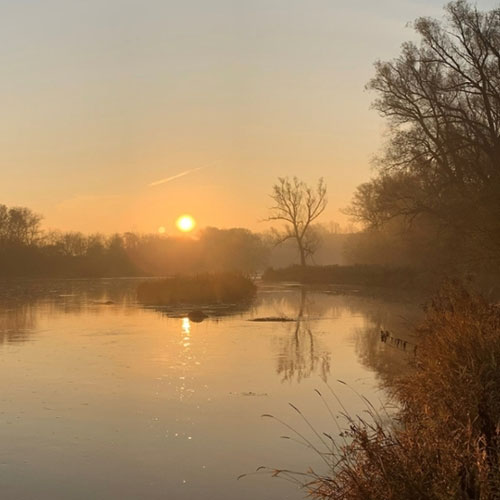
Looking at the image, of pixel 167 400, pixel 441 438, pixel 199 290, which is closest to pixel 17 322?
pixel 167 400

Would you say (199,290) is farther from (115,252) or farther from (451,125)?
(115,252)

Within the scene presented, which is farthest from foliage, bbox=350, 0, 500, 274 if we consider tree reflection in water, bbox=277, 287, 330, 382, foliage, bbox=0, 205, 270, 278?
foliage, bbox=0, 205, 270, 278

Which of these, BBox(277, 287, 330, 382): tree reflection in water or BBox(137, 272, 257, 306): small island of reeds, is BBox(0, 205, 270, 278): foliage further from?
BBox(277, 287, 330, 382): tree reflection in water

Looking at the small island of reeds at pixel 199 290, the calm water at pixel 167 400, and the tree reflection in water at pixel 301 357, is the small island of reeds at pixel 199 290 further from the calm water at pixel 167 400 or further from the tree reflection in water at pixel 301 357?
the tree reflection in water at pixel 301 357

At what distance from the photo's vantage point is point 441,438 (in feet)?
13.1

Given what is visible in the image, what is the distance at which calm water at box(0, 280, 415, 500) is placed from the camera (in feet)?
18.7

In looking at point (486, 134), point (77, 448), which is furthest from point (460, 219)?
point (77, 448)

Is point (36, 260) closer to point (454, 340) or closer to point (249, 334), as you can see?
point (249, 334)

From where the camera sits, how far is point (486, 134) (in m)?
21.4

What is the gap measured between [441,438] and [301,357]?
8.06m

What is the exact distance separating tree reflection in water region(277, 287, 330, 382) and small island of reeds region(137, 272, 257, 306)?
11.0m

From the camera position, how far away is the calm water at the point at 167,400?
5715 millimetres

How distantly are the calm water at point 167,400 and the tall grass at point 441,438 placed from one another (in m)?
0.85

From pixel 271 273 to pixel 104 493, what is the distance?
45012 mm
